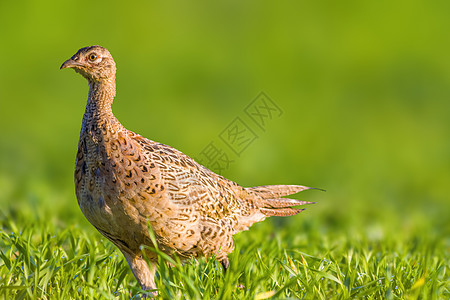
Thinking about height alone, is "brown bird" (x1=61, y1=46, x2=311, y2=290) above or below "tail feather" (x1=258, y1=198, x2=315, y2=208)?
below

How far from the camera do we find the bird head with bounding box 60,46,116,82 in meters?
4.79

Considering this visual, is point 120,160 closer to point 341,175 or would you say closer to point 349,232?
point 349,232

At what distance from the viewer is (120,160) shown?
4.67m

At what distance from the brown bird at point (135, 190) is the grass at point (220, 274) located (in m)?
0.18

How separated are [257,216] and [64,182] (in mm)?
4597

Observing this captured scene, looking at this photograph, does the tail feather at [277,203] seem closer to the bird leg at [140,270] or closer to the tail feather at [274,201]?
the tail feather at [274,201]

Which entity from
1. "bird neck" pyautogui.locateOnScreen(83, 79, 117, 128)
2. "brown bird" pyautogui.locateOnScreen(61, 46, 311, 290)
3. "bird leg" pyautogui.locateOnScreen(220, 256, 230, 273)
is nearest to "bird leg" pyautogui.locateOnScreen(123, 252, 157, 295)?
"brown bird" pyautogui.locateOnScreen(61, 46, 311, 290)

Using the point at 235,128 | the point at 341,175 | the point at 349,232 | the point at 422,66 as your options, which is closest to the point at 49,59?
the point at 235,128

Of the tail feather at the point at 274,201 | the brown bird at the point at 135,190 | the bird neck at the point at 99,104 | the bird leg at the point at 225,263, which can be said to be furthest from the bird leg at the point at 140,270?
the tail feather at the point at 274,201

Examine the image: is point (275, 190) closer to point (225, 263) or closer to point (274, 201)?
point (274, 201)

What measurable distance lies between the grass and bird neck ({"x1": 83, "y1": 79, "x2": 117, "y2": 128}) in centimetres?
100

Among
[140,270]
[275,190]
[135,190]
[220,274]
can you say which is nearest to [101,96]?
[135,190]

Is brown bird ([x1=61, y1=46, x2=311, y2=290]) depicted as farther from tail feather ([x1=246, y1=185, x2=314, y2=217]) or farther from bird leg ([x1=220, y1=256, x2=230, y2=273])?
tail feather ([x1=246, y1=185, x2=314, y2=217])

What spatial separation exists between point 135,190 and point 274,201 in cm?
168
